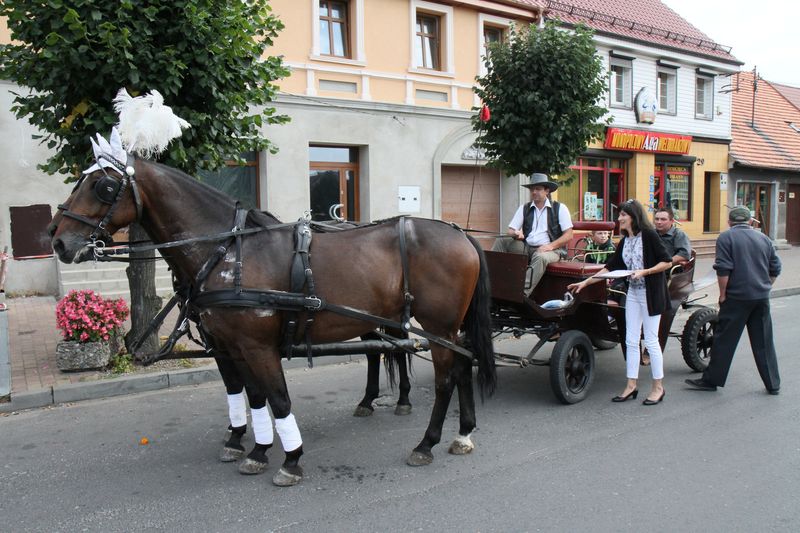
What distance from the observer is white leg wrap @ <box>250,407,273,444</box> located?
415cm

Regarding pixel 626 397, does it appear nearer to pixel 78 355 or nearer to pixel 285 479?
pixel 285 479

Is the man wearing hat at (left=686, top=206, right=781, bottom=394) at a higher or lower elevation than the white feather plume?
lower

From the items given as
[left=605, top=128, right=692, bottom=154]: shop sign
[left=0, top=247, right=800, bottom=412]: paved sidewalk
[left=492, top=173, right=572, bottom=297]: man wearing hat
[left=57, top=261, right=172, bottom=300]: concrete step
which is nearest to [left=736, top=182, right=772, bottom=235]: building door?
[left=605, top=128, right=692, bottom=154]: shop sign

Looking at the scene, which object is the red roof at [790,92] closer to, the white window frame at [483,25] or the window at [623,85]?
the window at [623,85]

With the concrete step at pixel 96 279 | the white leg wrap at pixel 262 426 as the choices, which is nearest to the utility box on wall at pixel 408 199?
the concrete step at pixel 96 279

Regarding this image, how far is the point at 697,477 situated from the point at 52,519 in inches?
159

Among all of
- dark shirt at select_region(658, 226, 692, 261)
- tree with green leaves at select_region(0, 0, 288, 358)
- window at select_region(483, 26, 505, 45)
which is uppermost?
window at select_region(483, 26, 505, 45)

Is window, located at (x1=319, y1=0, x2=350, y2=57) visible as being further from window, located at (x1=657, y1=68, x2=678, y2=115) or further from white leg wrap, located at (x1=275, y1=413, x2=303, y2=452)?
window, located at (x1=657, y1=68, x2=678, y2=115)

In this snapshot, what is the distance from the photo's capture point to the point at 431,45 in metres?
14.8

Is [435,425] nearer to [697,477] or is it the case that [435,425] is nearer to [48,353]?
[697,477]

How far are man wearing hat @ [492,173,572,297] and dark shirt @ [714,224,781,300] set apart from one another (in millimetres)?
1579

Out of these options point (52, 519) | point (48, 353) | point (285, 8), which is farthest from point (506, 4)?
point (52, 519)

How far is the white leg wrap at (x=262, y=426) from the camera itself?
13.6 ft

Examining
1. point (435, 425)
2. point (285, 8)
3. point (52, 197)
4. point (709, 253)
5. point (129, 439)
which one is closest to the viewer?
point (435, 425)
